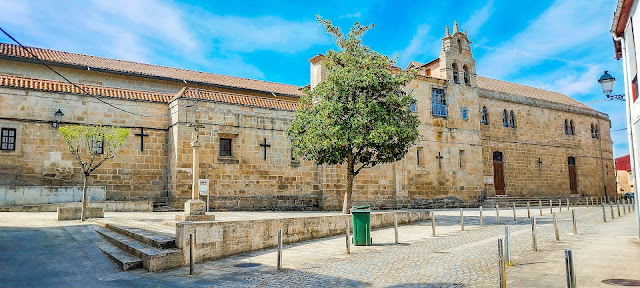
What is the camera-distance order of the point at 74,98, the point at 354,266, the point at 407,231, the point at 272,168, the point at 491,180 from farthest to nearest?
the point at 491,180, the point at 272,168, the point at 74,98, the point at 407,231, the point at 354,266

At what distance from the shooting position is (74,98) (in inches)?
691

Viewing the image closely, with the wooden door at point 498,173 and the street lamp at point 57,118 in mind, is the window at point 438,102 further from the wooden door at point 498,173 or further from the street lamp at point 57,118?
the street lamp at point 57,118

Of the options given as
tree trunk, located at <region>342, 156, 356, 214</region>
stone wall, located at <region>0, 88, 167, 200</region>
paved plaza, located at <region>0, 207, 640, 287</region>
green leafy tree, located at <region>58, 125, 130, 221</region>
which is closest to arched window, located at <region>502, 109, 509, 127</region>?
tree trunk, located at <region>342, 156, 356, 214</region>

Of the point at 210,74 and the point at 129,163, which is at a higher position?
the point at 210,74

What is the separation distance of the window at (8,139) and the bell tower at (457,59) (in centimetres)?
2424

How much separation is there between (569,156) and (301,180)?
85.5 feet

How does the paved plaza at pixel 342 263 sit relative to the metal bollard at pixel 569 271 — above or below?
below

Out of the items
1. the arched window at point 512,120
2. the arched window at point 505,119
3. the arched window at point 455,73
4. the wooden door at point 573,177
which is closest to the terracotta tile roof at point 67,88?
the arched window at point 455,73

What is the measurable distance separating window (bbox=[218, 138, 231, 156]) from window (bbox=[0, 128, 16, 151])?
26.1ft

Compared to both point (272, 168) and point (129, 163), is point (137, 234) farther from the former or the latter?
point (272, 168)

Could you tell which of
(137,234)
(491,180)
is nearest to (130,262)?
(137,234)

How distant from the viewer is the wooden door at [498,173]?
3094cm

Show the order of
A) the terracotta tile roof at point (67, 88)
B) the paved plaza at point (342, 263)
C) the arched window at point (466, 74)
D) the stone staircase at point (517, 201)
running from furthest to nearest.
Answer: the arched window at point (466, 74), the stone staircase at point (517, 201), the terracotta tile roof at point (67, 88), the paved plaza at point (342, 263)

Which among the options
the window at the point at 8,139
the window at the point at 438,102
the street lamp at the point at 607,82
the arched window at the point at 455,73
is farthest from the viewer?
the arched window at the point at 455,73
